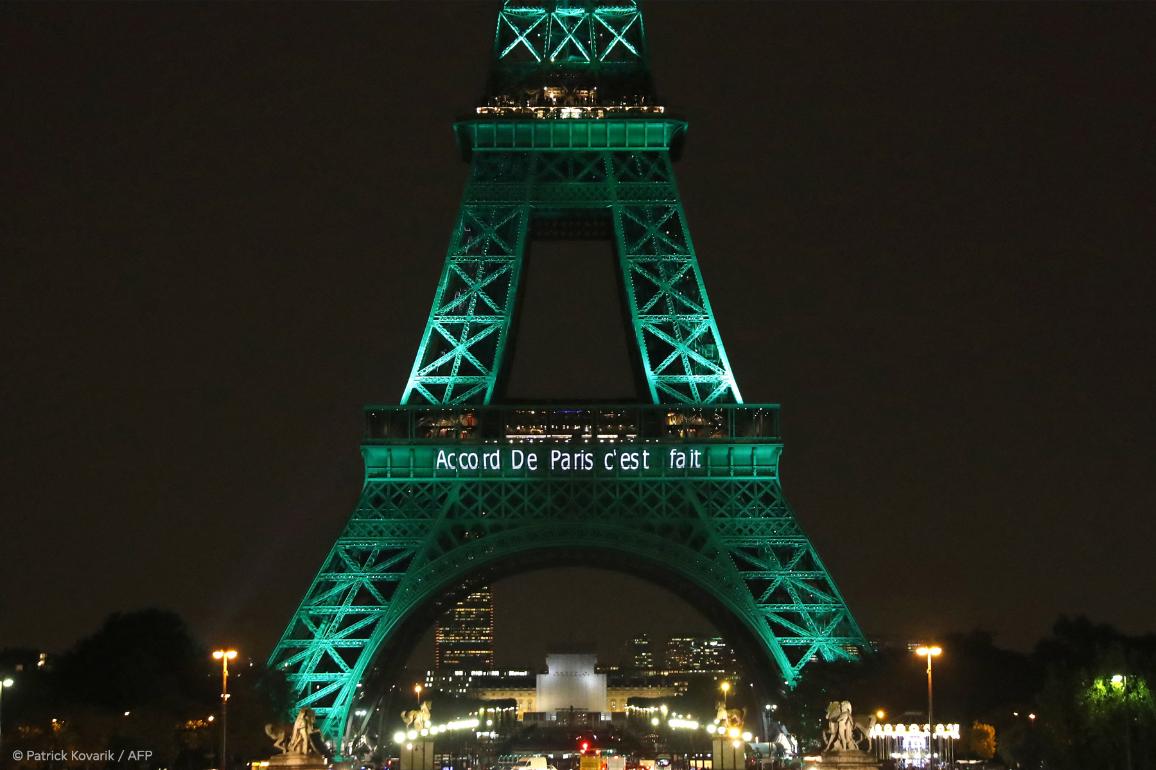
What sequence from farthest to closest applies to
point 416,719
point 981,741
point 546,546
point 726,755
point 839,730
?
point 981,741, point 546,546, point 416,719, point 726,755, point 839,730

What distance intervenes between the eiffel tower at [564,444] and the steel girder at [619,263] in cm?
12

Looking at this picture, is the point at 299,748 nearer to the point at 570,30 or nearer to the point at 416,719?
the point at 416,719

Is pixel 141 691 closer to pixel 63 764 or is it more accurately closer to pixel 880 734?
pixel 63 764

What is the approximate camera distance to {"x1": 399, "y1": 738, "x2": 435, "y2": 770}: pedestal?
82.2 metres

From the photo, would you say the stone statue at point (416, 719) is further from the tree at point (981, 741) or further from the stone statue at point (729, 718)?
the tree at point (981, 741)

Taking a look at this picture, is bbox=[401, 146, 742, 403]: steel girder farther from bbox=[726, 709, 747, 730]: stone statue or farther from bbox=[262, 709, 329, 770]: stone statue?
bbox=[262, 709, 329, 770]: stone statue

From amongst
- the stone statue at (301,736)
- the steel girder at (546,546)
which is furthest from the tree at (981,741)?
the stone statue at (301,736)

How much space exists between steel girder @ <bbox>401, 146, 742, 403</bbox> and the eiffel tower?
117 mm

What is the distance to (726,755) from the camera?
84.1m

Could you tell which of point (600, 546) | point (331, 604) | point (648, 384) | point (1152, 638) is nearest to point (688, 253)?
point (648, 384)

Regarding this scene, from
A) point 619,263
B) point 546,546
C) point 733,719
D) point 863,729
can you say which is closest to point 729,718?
point 733,719

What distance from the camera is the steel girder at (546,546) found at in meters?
90.1

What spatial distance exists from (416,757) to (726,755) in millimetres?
13383

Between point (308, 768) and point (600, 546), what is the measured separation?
2330 centimetres
